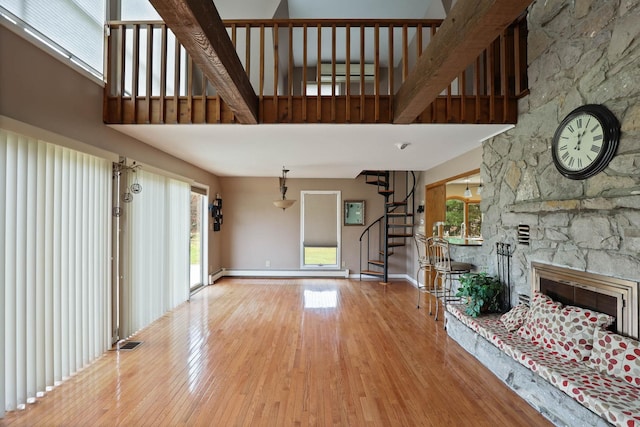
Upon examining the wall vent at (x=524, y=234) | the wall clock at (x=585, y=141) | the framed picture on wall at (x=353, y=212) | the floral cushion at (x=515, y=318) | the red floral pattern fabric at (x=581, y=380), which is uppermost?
the wall clock at (x=585, y=141)

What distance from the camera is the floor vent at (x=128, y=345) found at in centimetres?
327

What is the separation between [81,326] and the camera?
279 centimetres

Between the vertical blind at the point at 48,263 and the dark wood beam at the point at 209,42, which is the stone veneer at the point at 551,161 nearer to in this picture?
the dark wood beam at the point at 209,42

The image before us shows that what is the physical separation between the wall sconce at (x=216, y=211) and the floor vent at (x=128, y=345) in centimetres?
337

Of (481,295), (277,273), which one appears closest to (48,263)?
(481,295)

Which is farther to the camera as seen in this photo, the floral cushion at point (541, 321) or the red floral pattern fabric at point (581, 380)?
the floral cushion at point (541, 321)

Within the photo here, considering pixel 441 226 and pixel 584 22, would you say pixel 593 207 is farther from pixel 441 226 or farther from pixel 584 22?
pixel 441 226

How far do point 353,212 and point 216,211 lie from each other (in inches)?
124

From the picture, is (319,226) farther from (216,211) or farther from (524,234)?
(524,234)

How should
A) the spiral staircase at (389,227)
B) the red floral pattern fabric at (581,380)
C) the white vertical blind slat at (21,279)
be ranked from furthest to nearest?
1. the spiral staircase at (389,227)
2. the white vertical blind slat at (21,279)
3. the red floral pattern fabric at (581,380)

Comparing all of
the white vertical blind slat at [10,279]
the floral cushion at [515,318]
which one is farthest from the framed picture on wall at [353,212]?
the white vertical blind slat at [10,279]

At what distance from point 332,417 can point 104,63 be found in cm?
386

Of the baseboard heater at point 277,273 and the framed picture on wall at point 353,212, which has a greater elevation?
the framed picture on wall at point 353,212

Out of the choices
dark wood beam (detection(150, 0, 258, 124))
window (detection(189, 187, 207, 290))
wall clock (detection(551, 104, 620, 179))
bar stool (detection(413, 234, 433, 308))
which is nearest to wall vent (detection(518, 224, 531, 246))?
wall clock (detection(551, 104, 620, 179))
